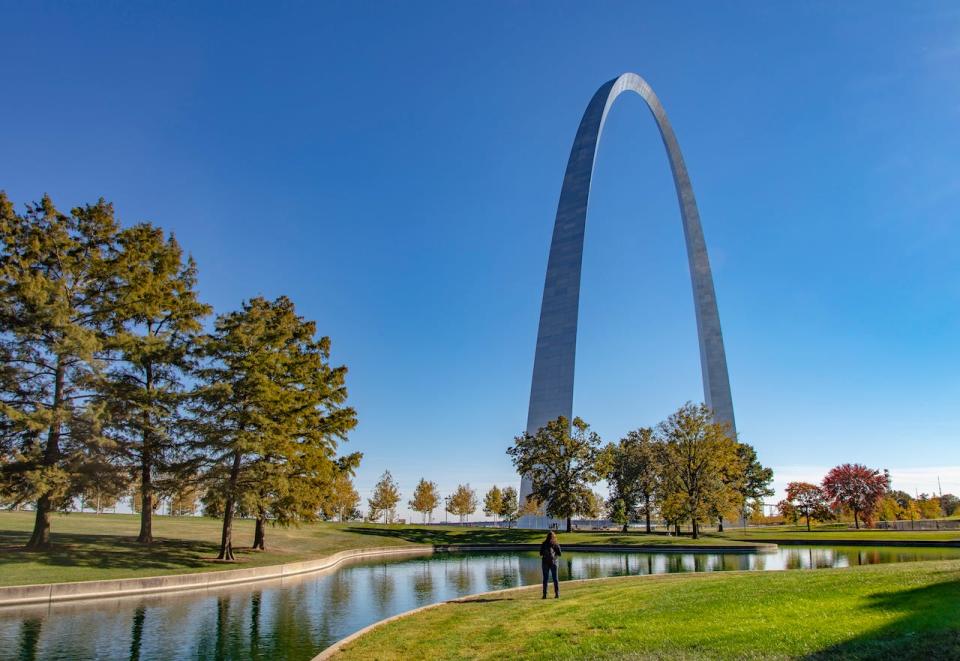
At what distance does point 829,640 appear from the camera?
866 cm

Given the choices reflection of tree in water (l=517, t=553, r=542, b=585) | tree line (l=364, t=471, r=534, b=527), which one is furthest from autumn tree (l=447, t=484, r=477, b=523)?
reflection of tree in water (l=517, t=553, r=542, b=585)

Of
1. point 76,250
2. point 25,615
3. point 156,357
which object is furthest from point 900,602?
point 76,250

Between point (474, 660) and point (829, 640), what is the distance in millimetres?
4962

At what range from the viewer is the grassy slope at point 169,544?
21594 millimetres

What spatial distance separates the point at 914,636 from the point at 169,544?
28.4 metres

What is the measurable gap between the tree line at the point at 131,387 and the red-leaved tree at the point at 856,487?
62470mm

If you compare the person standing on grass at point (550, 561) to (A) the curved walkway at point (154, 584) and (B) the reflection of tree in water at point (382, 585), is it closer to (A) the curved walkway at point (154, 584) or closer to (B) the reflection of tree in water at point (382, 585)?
(B) the reflection of tree in water at point (382, 585)

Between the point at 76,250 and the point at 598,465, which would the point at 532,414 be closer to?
the point at 598,465

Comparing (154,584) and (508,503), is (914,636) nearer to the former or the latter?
(154,584)

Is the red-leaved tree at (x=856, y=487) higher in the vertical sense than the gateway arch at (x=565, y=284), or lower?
lower

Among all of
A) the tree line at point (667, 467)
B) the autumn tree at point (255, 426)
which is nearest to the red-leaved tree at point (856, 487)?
the tree line at point (667, 467)

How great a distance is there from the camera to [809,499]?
7762cm

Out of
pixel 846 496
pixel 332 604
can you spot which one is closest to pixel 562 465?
pixel 332 604

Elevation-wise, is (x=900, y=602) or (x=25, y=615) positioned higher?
(x=900, y=602)
